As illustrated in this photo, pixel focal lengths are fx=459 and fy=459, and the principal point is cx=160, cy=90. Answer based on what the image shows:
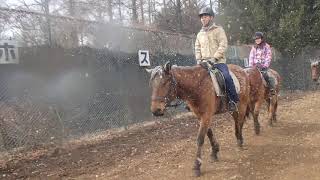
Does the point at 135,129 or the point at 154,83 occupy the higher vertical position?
the point at 154,83

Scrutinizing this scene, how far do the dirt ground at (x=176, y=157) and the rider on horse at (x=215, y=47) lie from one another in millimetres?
1327

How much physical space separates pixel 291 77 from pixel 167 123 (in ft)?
47.9

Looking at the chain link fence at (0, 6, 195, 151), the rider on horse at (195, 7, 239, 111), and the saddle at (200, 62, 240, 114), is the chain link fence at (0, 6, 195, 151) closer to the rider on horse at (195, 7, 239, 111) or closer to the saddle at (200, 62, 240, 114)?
the rider on horse at (195, 7, 239, 111)

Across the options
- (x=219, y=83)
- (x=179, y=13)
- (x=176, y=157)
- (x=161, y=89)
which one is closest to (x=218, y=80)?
(x=219, y=83)

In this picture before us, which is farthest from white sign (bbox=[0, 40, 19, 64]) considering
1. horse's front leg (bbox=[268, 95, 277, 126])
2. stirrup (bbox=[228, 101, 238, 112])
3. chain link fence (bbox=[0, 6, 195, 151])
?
horse's front leg (bbox=[268, 95, 277, 126])

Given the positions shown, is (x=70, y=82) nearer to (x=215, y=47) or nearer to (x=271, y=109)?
(x=215, y=47)

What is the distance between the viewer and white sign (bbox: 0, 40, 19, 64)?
10125 mm

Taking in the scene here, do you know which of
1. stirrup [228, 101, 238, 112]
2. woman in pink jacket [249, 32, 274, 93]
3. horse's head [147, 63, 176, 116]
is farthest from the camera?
woman in pink jacket [249, 32, 274, 93]

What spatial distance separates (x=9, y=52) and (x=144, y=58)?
5253 mm

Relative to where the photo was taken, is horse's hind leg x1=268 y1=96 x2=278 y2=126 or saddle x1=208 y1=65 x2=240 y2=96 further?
horse's hind leg x1=268 y1=96 x2=278 y2=126

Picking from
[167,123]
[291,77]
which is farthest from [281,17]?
[167,123]

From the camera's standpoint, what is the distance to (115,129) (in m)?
13.9

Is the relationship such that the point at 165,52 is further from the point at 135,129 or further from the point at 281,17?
the point at 281,17

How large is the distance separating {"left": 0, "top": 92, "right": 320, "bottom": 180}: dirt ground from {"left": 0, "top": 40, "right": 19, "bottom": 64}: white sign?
221 cm
